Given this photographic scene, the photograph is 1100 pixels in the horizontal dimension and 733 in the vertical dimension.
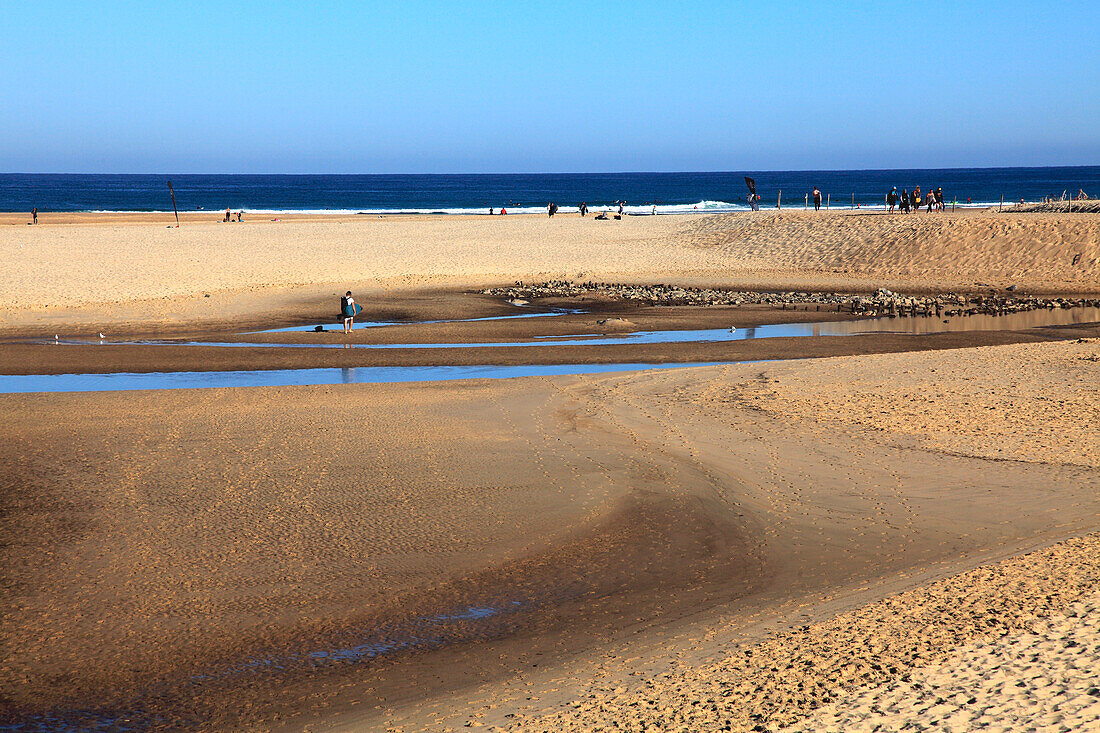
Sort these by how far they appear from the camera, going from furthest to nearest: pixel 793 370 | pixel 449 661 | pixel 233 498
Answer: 1. pixel 793 370
2. pixel 233 498
3. pixel 449 661

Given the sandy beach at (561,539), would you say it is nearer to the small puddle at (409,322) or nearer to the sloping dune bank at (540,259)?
the small puddle at (409,322)

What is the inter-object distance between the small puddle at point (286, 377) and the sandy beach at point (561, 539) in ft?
1.79

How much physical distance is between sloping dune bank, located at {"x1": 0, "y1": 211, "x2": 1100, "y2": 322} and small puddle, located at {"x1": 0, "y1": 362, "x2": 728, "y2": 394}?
7.59 metres

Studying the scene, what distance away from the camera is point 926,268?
3303 cm

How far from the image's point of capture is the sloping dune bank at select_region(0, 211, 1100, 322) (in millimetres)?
27625

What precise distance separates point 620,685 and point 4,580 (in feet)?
17.3

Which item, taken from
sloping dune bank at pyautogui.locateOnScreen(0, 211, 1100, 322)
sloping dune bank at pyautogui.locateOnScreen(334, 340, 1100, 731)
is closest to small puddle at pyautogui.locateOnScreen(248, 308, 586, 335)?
sloping dune bank at pyautogui.locateOnScreen(0, 211, 1100, 322)

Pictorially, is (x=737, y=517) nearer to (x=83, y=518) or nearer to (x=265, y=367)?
(x=83, y=518)

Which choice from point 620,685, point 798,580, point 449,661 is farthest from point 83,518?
point 798,580

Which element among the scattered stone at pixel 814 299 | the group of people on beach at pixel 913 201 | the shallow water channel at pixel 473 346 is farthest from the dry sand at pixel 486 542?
the group of people on beach at pixel 913 201

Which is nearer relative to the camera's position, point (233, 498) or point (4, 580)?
point (4, 580)

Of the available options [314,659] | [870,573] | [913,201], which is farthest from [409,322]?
[913,201]

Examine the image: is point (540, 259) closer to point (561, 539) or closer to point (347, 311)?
point (347, 311)

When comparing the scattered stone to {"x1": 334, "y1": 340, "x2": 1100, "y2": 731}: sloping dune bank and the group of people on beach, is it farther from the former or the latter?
→ the group of people on beach
